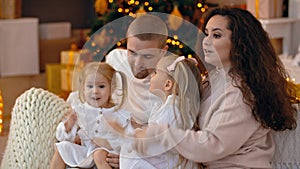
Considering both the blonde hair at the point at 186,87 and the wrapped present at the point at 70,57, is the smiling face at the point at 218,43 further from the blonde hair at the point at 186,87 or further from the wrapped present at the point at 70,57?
the wrapped present at the point at 70,57

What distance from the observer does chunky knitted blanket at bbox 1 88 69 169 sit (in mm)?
2516

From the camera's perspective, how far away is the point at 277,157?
2.23m

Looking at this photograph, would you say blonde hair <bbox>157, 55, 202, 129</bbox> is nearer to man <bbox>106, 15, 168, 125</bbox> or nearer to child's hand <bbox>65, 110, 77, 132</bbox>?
man <bbox>106, 15, 168, 125</bbox>

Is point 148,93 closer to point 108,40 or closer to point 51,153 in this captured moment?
point 51,153

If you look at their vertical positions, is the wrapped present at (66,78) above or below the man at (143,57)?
below

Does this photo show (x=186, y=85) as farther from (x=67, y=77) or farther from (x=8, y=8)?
(x=8, y=8)

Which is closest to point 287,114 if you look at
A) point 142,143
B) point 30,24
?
point 142,143

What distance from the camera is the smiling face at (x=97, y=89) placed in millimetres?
2201

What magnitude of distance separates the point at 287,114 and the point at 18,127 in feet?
3.50

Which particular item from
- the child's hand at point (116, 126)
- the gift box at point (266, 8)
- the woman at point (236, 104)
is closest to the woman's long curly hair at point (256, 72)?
the woman at point (236, 104)

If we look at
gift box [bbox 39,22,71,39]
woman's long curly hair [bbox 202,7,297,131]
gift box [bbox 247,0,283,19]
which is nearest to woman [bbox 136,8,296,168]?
woman's long curly hair [bbox 202,7,297,131]

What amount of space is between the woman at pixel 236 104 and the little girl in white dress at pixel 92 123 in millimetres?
202

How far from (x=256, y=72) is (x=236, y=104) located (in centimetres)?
13

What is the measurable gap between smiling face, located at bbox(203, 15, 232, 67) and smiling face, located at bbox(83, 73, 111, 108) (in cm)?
36
